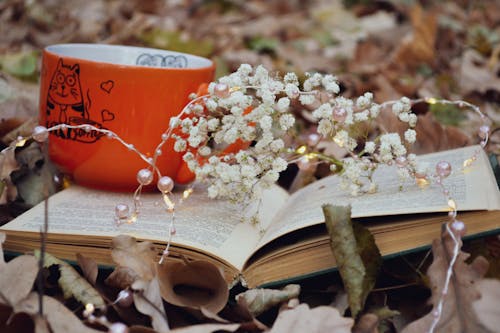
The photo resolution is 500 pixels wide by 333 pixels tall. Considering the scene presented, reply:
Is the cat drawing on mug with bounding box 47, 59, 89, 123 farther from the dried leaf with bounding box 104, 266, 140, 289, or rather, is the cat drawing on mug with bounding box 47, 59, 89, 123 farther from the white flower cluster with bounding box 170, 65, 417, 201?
the dried leaf with bounding box 104, 266, 140, 289

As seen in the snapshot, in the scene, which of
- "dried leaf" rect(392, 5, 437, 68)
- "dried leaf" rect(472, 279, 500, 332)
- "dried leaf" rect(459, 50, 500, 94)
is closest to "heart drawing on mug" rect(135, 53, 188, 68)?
"dried leaf" rect(472, 279, 500, 332)

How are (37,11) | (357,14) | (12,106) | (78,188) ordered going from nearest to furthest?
(78,188) < (12,106) < (37,11) < (357,14)

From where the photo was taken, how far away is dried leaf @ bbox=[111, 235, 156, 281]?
2.41 ft

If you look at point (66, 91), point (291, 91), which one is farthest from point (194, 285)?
point (66, 91)

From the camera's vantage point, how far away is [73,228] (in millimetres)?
808

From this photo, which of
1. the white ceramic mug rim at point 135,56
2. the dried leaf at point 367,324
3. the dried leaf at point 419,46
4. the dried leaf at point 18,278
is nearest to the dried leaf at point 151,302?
the dried leaf at point 18,278

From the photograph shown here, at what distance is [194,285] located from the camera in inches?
30.2

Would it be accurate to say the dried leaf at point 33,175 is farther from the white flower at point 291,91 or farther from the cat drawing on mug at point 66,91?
the white flower at point 291,91

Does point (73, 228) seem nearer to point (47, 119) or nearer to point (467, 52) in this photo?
point (47, 119)

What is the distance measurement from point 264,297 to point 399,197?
250 mm

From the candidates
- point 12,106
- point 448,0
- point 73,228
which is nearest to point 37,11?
point 12,106

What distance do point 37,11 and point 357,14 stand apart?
5.60 feet

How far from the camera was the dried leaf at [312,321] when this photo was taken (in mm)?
637

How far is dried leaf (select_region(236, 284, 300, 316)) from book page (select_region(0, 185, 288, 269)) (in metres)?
0.05
